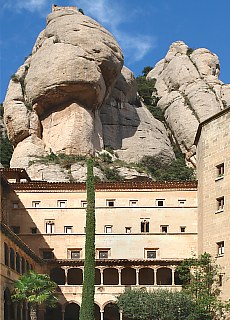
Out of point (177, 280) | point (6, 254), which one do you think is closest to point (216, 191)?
point (177, 280)

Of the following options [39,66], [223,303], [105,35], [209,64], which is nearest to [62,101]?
[39,66]

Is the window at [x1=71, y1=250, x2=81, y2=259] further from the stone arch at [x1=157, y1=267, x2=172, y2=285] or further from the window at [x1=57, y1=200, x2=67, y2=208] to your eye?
the stone arch at [x1=157, y1=267, x2=172, y2=285]

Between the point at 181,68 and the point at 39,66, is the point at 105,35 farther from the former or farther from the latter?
the point at 181,68

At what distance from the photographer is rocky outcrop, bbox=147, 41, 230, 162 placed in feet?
260

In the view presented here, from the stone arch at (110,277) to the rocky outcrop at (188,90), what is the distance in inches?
1287

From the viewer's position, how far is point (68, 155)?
6531 centimetres

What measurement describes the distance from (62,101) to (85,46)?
7072 mm

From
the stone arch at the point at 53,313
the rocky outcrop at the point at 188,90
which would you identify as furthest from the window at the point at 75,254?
the rocky outcrop at the point at 188,90

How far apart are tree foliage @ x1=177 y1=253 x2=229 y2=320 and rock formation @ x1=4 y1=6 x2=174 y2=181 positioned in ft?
75.1

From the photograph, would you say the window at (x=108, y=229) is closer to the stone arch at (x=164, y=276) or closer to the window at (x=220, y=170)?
the stone arch at (x=164, y=276)

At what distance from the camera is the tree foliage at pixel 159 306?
128ft

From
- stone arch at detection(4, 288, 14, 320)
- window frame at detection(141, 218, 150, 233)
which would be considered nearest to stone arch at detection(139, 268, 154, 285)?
window frame at detection(141, 218, 150, 233)

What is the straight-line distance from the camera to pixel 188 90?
83.8 m

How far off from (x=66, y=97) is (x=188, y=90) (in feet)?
75.9
